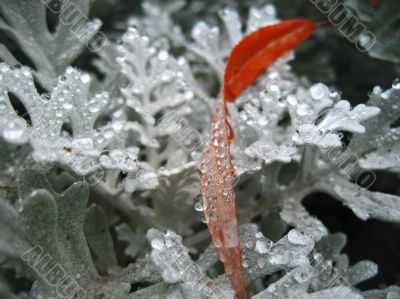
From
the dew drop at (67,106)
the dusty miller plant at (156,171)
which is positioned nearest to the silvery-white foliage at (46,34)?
the dusty miller plant at (156,171)

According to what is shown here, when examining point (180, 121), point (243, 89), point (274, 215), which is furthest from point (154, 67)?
point (274, 215)

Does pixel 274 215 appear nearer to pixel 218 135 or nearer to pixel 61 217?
pixel 218 135

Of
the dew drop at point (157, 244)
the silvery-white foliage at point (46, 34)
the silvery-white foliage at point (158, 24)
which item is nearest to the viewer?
the dew drop at point (157, 244)

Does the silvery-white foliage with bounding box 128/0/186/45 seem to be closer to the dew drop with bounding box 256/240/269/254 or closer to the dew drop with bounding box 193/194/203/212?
the dew drop with bounding box 193/194/203/212

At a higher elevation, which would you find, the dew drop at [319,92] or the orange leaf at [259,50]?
the orange leaf at [259,50]

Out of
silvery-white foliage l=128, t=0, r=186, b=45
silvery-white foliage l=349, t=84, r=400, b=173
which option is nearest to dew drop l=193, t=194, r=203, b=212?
silvery-white foliage l=349, t=84, r=400, b=173

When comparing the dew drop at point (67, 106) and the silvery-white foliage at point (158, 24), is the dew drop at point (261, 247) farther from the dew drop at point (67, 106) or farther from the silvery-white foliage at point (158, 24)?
the silvery-white foliage at point (158, 24)

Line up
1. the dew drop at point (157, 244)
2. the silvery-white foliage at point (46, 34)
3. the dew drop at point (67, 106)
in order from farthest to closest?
the silvery-white foliage at point (46, 34), the dew drop at point (67, 106), the dew drop at point (157, 244)

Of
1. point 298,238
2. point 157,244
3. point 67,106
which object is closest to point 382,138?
point 298,238
